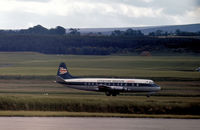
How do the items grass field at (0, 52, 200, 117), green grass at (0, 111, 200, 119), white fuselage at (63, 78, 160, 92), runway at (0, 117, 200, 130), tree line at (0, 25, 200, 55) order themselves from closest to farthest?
runway at (0, 117, 200, 130), green grass at (0, 111, 200, 119), grass field at (0, 52, 200, 117), white fuselage at (63, 78, 160, 92), tree line at (0, 25, 200, 55)

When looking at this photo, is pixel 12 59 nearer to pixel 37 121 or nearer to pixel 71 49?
pixel 71 49

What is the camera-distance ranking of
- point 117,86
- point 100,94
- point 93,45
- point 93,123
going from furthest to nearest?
point 93,45
point 100,94
point 117,86
point 93,123

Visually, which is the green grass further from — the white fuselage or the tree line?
the tree line

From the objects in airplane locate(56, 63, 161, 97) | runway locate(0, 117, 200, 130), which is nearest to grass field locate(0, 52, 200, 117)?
airplane locate(56, 63, 161, 97)

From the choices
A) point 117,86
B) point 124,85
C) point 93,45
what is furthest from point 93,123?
point 93,45

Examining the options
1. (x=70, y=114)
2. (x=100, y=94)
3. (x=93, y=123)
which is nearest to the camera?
(x=93, y=123)

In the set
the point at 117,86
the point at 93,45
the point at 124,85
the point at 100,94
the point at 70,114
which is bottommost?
the point at 100,94

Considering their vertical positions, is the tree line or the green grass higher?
the tree line

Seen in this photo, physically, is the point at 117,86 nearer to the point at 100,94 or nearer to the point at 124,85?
the point at 124,85

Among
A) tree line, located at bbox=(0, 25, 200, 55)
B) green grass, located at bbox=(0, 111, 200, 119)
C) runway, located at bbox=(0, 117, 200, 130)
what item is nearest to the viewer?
runway, located at bbox=(0, 117, 200, 130)

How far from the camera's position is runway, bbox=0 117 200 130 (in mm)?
35125

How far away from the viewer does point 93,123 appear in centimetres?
3753

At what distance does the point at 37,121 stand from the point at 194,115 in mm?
14577

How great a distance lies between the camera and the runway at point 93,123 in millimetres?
35125
